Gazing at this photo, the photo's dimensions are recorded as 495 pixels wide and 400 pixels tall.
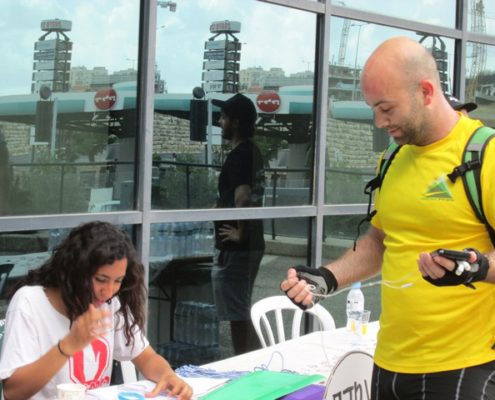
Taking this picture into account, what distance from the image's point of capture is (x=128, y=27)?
4.48 metres

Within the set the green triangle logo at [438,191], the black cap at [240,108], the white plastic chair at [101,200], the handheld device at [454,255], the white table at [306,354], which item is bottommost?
the white table at [306,354]

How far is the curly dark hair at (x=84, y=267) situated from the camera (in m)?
2.99

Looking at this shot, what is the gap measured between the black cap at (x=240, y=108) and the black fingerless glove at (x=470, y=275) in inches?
113

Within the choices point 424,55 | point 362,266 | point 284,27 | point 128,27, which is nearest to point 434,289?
point 362,266

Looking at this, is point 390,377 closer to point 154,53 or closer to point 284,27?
point 154,53

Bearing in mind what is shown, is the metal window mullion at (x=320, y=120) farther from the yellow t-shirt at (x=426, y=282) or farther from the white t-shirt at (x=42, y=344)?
the yellow t-shirt at (x=426, y=282)

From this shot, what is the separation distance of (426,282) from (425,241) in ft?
0.38

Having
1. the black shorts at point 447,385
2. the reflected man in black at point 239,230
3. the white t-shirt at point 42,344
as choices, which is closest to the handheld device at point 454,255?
the black shorts at point 447,385

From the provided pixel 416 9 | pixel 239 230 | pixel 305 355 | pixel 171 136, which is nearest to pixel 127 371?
pixel 305 355

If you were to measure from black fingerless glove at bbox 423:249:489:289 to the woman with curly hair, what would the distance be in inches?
41.9

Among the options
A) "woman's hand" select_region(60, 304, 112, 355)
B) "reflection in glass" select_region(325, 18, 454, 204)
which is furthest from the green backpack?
"reflection in glass" select_region(325, 18, 454, 204)

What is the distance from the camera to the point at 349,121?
19.0ft

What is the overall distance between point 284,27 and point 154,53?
1082 mm

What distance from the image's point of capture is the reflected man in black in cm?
504
